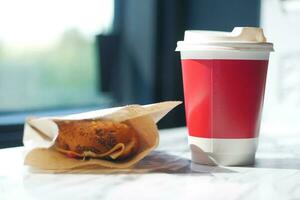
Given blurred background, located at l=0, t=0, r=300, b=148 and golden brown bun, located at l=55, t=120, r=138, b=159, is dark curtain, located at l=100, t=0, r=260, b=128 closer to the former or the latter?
blurred background, located at l=0, t=0, r=300, b=148

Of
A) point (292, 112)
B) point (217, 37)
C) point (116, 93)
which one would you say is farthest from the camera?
point (116, 93)

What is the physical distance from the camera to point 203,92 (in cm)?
70

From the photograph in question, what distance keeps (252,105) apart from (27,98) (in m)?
0.89

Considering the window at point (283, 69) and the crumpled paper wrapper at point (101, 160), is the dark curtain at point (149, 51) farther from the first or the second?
the crumpled paper wrapper at point (101, 160)

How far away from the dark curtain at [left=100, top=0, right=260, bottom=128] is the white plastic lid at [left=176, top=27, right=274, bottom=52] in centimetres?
85

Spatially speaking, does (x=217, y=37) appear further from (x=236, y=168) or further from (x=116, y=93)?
(x=116, y=93)

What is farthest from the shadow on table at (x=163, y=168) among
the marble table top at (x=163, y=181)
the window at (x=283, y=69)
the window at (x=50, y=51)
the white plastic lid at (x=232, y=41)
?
the window at (x=50, y=51)

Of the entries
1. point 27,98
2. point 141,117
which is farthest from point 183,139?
point 27,98

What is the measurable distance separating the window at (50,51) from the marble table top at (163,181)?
0.64 m

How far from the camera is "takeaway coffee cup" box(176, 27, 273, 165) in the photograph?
0.68 m

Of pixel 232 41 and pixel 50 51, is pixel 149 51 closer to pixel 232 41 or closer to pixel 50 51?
pixel 50 51

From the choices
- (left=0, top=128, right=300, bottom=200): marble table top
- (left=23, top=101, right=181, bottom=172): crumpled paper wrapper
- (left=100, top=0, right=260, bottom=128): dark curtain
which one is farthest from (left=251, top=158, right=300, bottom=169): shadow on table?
(left=100, top=0, right=260, bottom=128): dark curtain

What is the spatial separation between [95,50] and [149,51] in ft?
0.57

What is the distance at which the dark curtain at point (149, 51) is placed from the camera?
1.57m
